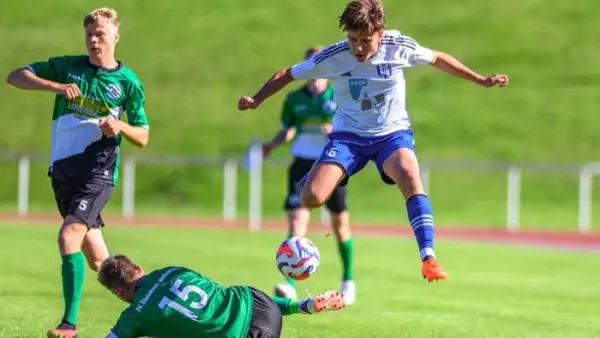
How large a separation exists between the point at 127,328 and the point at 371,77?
119 inches

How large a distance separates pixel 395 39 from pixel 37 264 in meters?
7.21

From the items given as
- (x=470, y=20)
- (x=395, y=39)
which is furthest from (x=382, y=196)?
(x=395, y=39)

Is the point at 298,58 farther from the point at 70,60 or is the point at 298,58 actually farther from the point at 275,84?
the point at 70,60

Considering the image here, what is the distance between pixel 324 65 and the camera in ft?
28.5

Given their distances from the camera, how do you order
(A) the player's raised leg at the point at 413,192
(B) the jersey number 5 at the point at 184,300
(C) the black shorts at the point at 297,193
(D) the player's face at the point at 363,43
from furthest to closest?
(C) the black shorts at the point at 297,193, (D) the player's face at the point at 363,43, (A) the player's raised leg at the point at 413,192, (B) the jersey number 5 at the point at 184,300

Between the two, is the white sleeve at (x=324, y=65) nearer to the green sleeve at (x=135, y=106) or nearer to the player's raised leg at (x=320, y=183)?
the player's raised leg at (x=320, y=183)

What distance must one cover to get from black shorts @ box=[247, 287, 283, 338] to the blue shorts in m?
1.99

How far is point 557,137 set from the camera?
1614 inches

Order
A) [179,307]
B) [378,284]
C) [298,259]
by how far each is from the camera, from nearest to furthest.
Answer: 1. [179,307]
2. [298,259]
3. [378,284]

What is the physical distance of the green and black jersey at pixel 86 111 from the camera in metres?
8.44

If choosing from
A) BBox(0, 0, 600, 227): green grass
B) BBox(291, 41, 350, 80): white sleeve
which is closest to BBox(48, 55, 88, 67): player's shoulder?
BBox(291, 41, 350, 80): white sleeve

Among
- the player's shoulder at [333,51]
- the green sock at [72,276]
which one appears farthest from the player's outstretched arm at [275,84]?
the green sock at [72,276]

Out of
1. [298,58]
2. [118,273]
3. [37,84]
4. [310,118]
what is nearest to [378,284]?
[310,118]

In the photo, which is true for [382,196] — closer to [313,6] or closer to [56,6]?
[313,6]
